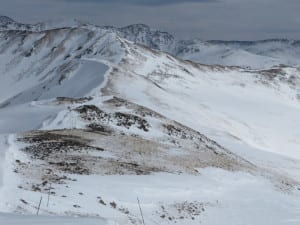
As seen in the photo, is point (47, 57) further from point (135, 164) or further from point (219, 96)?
point (135, 164)

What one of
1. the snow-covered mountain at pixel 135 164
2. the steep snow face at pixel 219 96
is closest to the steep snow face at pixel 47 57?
the steep snow face at pixel 219 96

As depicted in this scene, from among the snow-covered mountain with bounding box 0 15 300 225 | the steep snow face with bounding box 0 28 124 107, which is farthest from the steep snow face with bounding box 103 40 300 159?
the steep snow face with bounding box 0 28 124 107

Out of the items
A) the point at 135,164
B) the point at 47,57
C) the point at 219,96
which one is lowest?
the point at 219,96

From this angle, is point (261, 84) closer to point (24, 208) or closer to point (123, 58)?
point (123, 58)

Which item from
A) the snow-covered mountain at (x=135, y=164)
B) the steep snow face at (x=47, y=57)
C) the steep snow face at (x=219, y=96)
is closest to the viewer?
the snow-covered mountain at (x=135, y=164)

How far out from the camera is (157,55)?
124188 millimetres

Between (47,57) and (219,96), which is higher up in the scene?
(47,57)

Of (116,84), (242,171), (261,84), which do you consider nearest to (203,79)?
(261,84)

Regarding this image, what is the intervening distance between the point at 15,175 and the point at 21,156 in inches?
184

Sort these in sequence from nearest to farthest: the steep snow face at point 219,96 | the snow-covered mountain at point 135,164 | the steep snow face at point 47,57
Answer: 1. the snow-covered mountain at point 135,164
2. the steep snow face at point 219,96
3. the steep snow face at point 47,57

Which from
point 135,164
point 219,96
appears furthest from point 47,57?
point 135,164

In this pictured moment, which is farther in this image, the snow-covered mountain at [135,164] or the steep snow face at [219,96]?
the steep snow face at [219,96]

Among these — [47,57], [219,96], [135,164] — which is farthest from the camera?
[47,57]

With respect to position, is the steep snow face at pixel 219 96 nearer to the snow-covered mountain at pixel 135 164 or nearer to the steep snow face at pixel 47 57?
the snow-covered mountain at pixel 135 164
